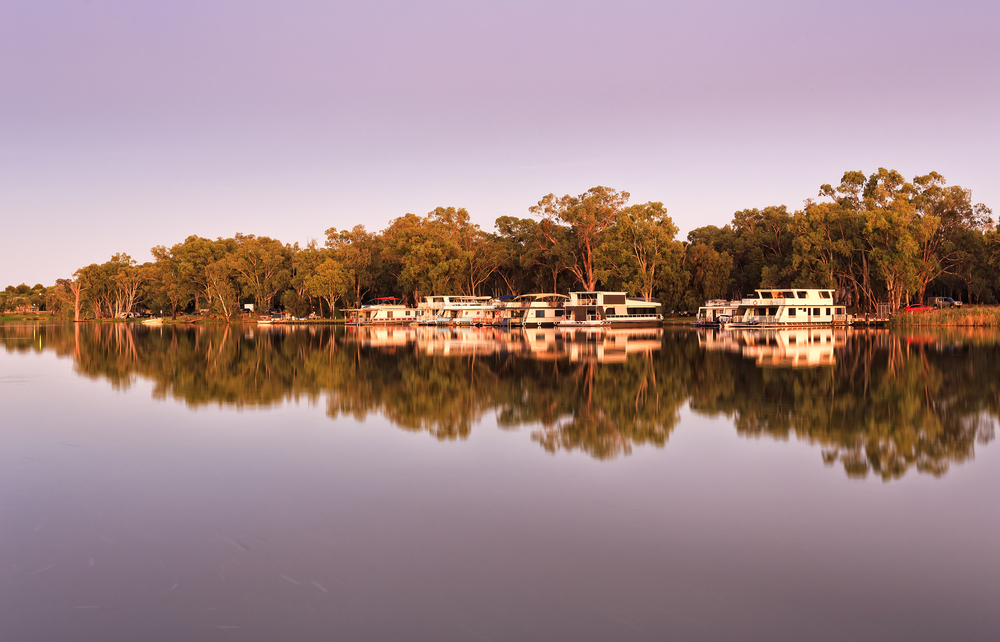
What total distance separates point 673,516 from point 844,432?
655 centimetres

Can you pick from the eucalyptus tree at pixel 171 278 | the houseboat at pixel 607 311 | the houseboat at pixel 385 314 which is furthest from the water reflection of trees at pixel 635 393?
the eucalyptus tree at pixel 171 278

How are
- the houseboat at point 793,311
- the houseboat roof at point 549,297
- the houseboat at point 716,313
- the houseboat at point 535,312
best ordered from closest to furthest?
the houseboat at point 793,311 < the houseboat at point 716,313 < the houseboat at point 535,312 < the houseboat roof at point 549,297

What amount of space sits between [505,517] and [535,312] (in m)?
65.1

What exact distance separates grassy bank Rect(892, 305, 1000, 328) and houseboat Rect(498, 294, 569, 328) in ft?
104

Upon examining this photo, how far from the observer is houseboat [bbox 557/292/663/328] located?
68.4 m

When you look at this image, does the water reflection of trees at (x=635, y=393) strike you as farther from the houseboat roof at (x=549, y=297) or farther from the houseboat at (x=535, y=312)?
the houseboat roof at (x=549, y=297)

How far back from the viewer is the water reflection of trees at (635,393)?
12.6 m

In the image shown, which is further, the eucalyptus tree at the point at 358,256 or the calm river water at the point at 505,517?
the eucalyptus tree at the point at 358,256

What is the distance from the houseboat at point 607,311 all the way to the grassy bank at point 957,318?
22071mm

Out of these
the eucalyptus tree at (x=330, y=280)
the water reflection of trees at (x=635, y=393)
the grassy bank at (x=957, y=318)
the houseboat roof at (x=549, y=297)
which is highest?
the eucalyptus tree at (x=330, y=280)

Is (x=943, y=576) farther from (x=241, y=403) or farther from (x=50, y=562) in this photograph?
(x=241, y=403)

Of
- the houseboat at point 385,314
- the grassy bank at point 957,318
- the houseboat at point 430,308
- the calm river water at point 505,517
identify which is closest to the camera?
the calm river water at point 505,517

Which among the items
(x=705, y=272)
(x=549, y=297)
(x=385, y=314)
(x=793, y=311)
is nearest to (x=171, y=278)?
(x=385, y=314)

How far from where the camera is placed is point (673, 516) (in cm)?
806
